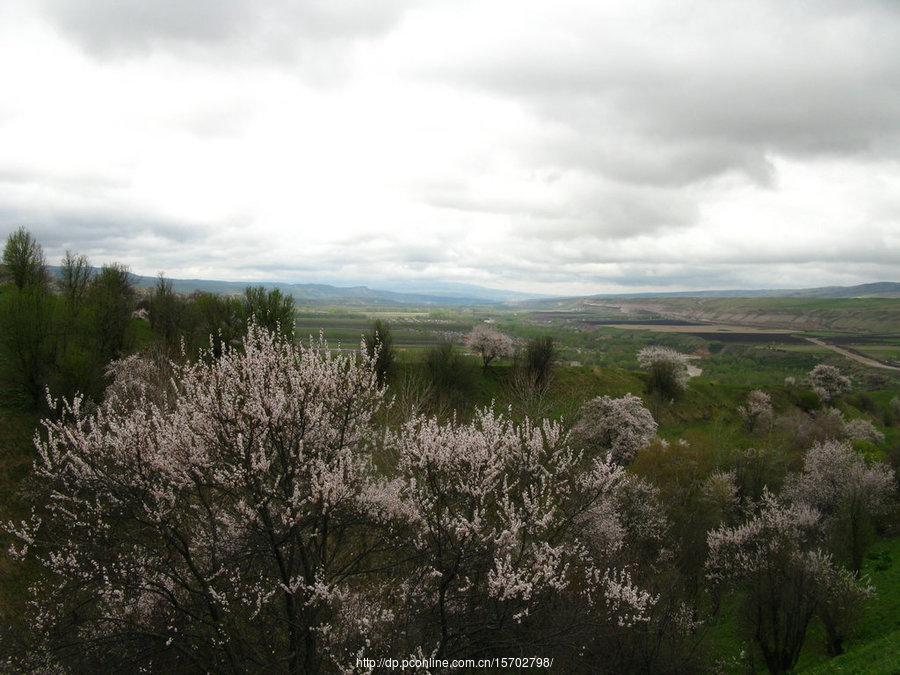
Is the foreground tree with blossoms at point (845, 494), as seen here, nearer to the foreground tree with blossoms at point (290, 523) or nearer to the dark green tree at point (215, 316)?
the foreground tree with blossoms at point (290, 523)

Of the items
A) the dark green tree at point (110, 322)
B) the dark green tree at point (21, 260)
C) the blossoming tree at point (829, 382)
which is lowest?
the blossoming tree at point (829, 382)

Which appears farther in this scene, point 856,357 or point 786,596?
point 856,357

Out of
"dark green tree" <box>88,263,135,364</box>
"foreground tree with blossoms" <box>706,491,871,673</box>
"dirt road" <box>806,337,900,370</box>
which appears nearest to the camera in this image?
"foreground tree with blossoms" <box>706,491,871,673</box>

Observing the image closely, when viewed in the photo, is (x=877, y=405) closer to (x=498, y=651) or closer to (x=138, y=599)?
(x=498, y=651)

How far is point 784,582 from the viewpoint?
17.4 meters

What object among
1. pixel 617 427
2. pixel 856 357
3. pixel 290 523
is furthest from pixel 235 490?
pixel 856 357

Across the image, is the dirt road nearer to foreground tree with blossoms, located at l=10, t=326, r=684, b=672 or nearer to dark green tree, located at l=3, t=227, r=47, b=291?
foreground tree with blossoms, located at l=10, t=326, r=684, b=672

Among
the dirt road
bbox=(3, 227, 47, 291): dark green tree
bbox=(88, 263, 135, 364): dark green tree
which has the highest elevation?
bbox=(3, 227, 47, 291): dark green tree

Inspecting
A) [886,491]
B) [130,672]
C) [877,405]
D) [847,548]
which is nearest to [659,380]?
[886,491]

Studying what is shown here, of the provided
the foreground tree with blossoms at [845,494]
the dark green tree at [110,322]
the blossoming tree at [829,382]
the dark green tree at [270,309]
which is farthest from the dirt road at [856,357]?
the dark green tree at [110,322]

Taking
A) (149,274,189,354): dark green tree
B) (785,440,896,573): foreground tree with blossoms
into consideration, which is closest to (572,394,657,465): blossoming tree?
(785,440,896,573): foreground tree with blossoms

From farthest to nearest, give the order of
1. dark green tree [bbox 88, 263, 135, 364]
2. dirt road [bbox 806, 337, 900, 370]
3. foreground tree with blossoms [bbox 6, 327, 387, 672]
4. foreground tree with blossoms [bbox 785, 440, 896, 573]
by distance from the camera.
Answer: dirt road [bbox 806, 337, 900, 370]
dark green tree [bbox 88, 263, 135, 364]
foreground tree with blossoms [bbox 785, 440, 896, 573]
foreground tree with blossoms [bbox 6, 327, 387, 672]

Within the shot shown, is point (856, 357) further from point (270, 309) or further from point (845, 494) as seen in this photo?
point (270, 309)

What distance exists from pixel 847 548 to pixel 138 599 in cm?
3181
